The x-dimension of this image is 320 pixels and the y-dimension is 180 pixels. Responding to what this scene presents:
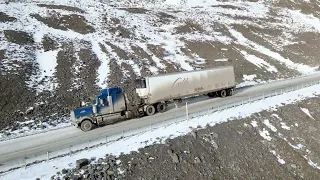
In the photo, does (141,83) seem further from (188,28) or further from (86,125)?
(188,28)

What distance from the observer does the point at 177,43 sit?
5456 centimetres

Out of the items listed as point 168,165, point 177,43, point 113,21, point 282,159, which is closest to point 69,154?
point 168,165

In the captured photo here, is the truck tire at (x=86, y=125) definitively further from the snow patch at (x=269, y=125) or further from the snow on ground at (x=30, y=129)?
the snow patch at (x=269, y=125)

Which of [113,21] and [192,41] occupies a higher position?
[113,21]

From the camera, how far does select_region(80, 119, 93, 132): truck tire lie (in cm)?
2339

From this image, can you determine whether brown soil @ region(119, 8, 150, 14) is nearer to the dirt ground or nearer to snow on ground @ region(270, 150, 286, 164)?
the dirt ground

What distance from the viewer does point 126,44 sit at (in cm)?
5075

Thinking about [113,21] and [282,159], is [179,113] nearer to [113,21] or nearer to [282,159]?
[282,159]

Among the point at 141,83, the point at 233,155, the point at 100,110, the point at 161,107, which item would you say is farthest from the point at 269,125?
the point at 100,110

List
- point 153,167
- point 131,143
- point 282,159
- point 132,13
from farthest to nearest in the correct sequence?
point 132,13 < point 282,159 < point 131,143 < point 153,167

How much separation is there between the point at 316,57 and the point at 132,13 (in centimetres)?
3508

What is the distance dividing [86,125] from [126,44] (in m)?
28.8

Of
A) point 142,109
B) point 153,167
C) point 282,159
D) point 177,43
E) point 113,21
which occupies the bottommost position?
point 282,159

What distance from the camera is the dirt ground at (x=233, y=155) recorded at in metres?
17.8
